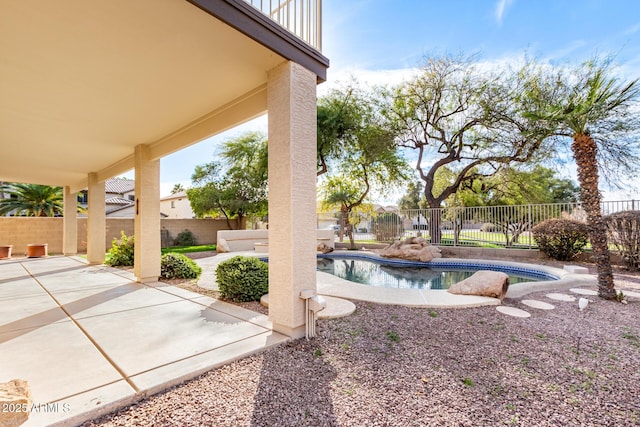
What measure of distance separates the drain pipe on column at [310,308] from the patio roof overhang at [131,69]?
2.51m

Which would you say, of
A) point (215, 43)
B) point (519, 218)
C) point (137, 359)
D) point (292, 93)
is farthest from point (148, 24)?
point (519, 218)

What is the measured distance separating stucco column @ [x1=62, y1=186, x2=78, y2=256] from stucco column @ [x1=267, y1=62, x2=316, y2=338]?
13453 mm

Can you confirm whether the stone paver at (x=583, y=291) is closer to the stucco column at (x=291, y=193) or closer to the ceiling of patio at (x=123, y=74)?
the stucco column at (x=291, y=193)

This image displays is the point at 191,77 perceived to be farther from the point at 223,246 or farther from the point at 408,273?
the point at 223,246

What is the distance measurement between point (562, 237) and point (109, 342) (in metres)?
11.8

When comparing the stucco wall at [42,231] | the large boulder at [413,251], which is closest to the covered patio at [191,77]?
the large boulder at [413,251]

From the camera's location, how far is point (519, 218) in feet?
38.7

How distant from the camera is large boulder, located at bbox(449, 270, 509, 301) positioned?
16.4 ft

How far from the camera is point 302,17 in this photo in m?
3.82

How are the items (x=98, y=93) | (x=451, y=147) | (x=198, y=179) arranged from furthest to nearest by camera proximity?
(x=198, y=179) → (x=451, y=147) → (x=98, y=93)

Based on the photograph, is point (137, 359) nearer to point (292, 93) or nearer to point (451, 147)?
point (292, 93)

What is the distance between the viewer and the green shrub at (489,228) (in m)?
12.5

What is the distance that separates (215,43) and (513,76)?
13.0 m

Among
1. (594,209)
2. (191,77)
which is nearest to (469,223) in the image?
(594,209)
